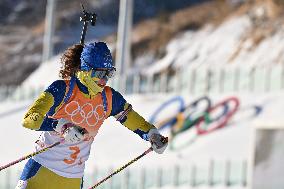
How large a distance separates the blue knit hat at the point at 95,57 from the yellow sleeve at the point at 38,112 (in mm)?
340

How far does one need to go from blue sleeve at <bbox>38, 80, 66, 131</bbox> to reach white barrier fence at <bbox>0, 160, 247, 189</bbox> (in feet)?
25.8

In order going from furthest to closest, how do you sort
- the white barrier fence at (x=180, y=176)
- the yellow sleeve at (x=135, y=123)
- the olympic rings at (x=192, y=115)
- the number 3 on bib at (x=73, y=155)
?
the olympic rings at (x=192, y=115)
the white barrier fence at (x=180, y=176)
the yellow sleeve at (x=135, y=123)
the number 3 on bib at (x=73, y=155)

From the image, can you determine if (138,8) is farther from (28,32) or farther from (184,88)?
(184,88)

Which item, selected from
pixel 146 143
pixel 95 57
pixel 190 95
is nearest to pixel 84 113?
pixel 95 57

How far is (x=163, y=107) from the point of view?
62.3 ft

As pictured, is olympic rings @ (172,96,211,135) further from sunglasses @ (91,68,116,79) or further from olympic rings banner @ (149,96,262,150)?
sunglasses @ (91,68,116,79)

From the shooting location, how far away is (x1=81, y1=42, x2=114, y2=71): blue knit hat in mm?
6625

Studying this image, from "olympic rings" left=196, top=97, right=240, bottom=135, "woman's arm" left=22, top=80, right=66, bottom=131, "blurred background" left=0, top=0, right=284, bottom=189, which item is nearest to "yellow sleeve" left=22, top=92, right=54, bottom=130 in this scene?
"woman's arm" left=22, top=80, right=66, bottom=131

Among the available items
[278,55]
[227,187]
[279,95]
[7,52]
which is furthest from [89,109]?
[7,52]

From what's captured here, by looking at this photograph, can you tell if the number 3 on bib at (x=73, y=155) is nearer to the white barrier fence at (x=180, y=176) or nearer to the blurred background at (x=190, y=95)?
the blurred background at (x=190, y=95)

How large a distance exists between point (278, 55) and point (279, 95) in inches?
336

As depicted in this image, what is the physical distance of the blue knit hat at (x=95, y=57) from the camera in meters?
6.62

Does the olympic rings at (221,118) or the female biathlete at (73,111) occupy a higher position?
the olympic rings at (221,118)

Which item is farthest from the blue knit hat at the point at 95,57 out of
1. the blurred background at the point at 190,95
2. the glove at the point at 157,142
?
the blurred background at the point at 190,95
